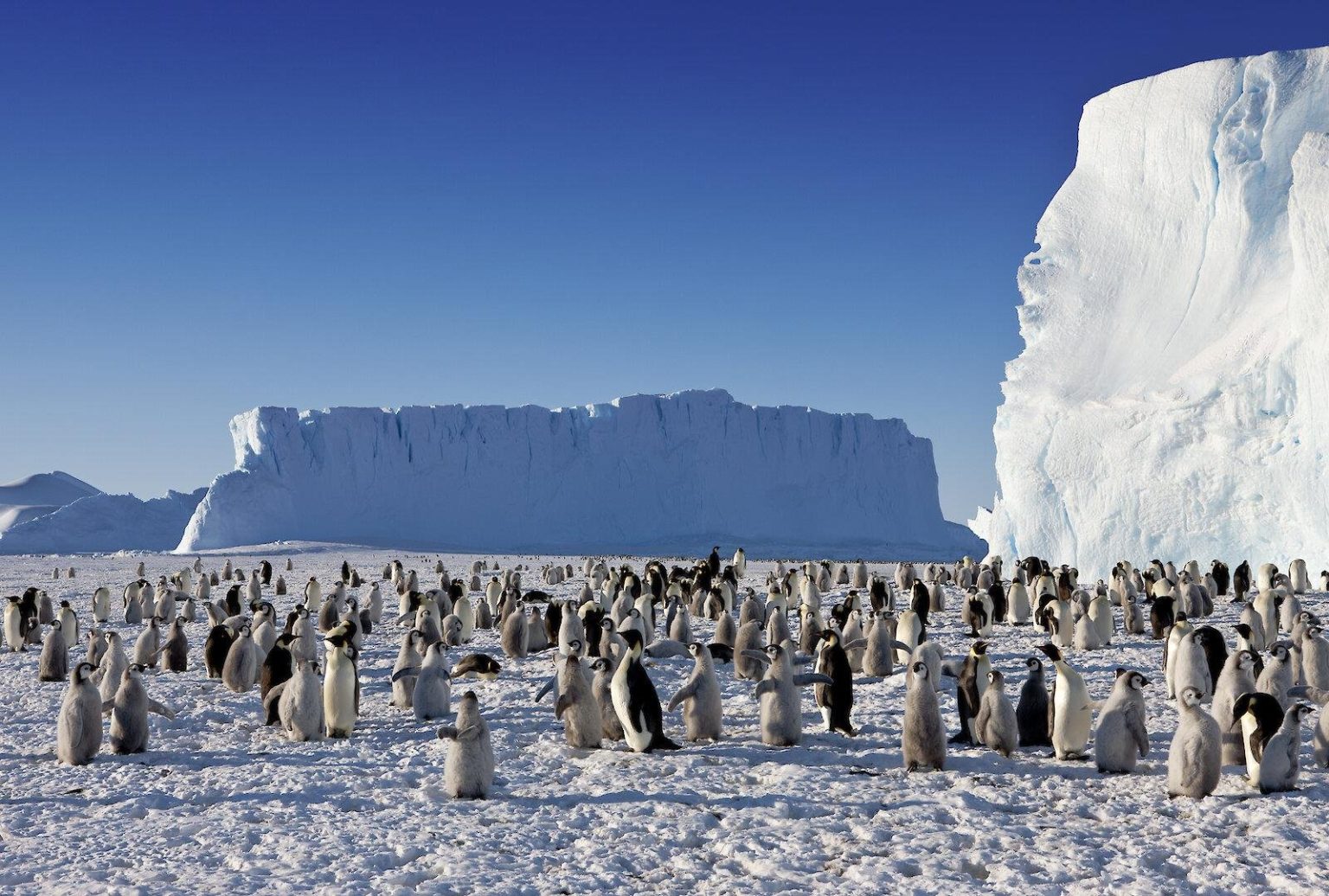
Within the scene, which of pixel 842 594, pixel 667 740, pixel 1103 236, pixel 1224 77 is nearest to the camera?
pixel 667 740

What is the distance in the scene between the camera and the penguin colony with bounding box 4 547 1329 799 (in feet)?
19.5

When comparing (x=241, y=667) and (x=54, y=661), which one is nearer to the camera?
(x=241, y=667)

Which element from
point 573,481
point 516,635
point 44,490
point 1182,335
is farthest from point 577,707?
point 44,490

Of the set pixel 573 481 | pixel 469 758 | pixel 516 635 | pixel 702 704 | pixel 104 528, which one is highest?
pixel 573 481

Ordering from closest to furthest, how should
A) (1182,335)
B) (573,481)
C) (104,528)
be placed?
(1182,335) < (573,481) < (104,528)

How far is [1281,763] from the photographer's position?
544cm

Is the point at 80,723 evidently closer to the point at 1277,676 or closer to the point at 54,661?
the point at 54,661

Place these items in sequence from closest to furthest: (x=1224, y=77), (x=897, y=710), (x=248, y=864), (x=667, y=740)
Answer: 1. (x=248, y=864)
2. (x=667, y=740)
3. (x=897, y=710)
4. (x=1224, y=77)

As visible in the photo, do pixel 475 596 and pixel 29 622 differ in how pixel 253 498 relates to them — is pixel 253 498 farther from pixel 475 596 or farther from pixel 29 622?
pixel 29 622

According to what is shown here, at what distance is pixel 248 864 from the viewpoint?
4.76m

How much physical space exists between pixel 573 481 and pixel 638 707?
46.4m

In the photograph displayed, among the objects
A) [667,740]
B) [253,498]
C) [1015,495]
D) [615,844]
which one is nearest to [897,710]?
[667,740]

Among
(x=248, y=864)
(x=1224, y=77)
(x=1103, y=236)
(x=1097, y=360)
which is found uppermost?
(x=1224, y=77)

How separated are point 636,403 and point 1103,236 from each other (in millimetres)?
32563
